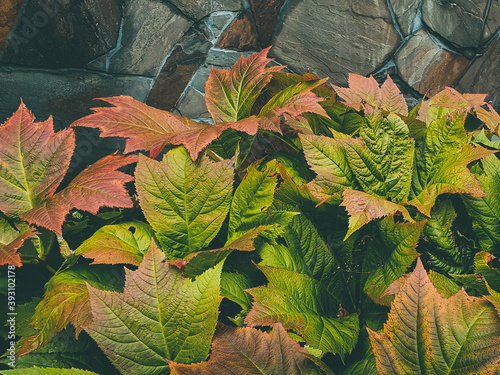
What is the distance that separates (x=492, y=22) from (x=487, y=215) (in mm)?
2234

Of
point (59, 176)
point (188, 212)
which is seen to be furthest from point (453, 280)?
point (59, 176)

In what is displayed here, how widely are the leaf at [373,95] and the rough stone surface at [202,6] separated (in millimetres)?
1277

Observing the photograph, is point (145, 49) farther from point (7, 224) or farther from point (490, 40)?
point (490, 40)

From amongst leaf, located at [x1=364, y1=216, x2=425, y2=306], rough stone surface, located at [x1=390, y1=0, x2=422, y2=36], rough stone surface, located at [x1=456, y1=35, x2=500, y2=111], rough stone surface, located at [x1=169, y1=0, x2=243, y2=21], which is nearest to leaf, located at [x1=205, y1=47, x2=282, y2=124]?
leaf, located at [x1=364, y1=216, x2=425, y2=306]

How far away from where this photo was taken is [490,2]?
234 centimetres

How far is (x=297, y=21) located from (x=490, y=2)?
123 cm

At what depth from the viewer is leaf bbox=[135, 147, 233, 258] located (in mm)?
699

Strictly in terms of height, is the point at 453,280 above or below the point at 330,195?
below

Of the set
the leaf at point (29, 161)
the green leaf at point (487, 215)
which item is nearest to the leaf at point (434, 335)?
the green leaf at point (487, 215)

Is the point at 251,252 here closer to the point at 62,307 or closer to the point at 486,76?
the point at 62,307

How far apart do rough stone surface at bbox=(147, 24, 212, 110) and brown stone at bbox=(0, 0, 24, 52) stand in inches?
27.5

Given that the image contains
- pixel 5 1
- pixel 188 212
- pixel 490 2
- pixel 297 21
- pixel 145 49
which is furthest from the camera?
pixel 490 2

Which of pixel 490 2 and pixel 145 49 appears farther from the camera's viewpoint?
pixel 490 2

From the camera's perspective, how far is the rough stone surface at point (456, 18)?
7.47 feet
